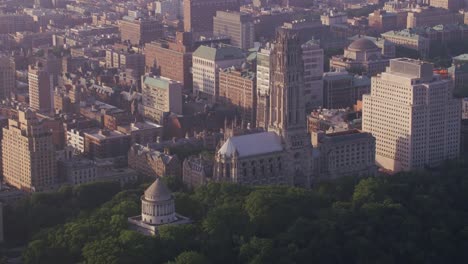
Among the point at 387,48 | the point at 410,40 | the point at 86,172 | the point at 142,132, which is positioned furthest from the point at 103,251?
the point at 410,40

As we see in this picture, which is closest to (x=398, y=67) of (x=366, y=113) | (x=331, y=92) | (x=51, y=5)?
(x=366, y=113)

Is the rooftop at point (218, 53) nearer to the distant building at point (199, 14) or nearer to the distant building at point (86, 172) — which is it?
the distant building at point (86, 172)

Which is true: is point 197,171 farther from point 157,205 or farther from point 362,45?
point 362,45

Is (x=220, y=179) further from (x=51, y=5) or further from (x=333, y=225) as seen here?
(x=51, y=5)

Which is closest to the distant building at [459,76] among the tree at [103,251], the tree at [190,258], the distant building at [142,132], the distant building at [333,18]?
the distant building at [142,132]

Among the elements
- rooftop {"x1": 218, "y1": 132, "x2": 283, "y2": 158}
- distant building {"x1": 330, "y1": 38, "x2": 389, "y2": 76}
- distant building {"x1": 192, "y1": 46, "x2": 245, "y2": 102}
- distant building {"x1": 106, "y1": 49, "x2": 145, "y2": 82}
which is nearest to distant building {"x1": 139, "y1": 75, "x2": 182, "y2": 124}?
distant building {"x1": 192, "y1": 46, "x2": 245, "y2": 102}

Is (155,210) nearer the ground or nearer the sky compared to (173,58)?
nearer the ground
